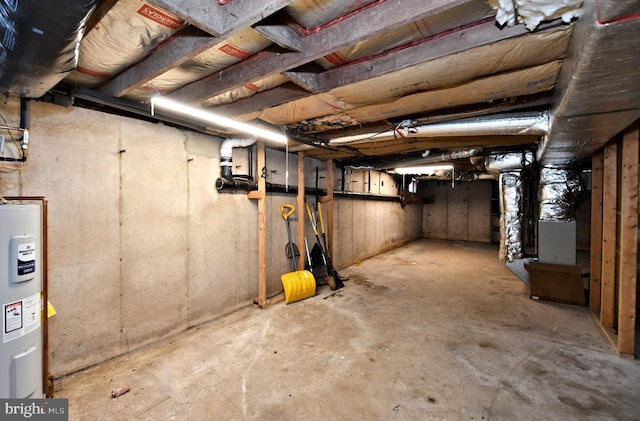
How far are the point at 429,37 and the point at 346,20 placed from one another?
1.58 feet

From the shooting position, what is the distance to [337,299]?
363 centimetres

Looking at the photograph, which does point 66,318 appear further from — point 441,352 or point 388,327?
point 441,352

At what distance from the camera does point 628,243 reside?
2277 millimetres

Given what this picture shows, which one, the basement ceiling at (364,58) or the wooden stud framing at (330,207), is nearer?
the basement ceiling at (364,58)

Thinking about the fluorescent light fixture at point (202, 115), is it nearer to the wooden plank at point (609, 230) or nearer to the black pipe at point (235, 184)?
the black pipe at point (235, 184)

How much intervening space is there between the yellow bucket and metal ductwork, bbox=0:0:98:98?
111 inches

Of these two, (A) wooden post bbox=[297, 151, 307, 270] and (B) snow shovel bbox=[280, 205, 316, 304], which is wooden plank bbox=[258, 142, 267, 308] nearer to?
(B) snow shovel bbox=[280, 205, 316, 304]

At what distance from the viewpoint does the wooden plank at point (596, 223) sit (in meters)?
3.10

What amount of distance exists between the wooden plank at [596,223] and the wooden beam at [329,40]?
134 inches

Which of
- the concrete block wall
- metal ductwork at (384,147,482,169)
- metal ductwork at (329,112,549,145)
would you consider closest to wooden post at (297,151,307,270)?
metal ductwork at (329,112,549,145)

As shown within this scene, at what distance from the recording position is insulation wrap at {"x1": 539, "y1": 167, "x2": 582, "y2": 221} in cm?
365

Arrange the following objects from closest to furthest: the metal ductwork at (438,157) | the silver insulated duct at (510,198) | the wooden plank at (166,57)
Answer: the wooden plank at (166,57)
the metal ductwork at (438,157)
the silver insulated duct at (510,198)

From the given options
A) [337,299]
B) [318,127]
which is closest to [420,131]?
[318,127]

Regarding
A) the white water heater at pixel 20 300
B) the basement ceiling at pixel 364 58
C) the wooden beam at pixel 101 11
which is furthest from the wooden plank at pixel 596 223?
the white water heater at pixel 20 300
